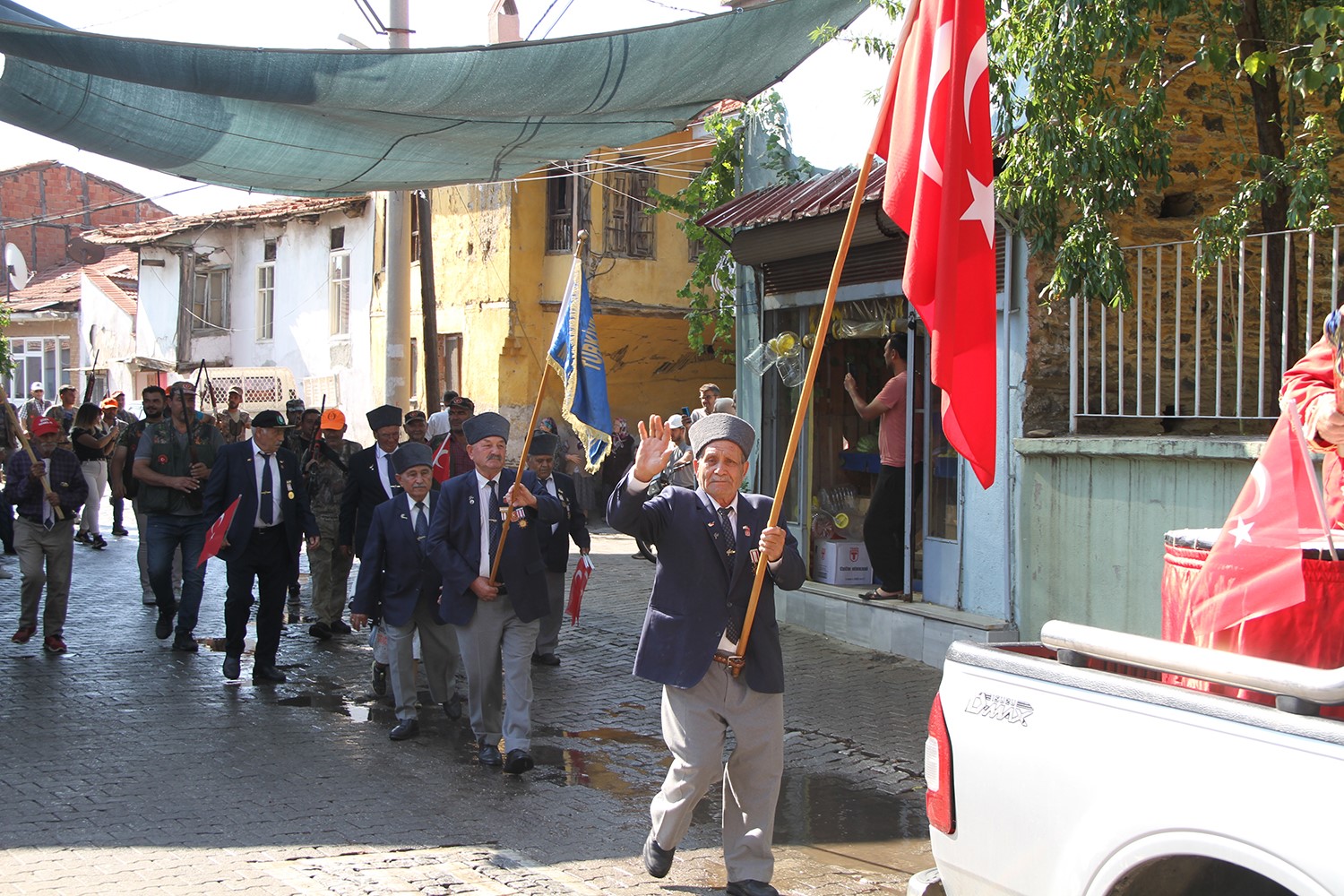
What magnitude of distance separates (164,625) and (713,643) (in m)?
6.80

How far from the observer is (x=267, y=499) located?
369 inches

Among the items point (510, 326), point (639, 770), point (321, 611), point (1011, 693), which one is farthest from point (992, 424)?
point (510, 326)

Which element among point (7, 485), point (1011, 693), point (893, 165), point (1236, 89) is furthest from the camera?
point (7, 485)

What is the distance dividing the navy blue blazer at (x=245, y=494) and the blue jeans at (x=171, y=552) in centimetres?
72

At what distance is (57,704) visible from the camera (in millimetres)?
8219

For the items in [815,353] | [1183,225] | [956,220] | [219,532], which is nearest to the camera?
[956,220]

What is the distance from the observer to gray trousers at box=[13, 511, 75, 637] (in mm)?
9859

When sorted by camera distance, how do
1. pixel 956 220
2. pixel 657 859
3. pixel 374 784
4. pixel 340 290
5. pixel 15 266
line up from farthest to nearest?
1. pixel 15 266
2. pixel 340 290
3. pixel 374 784
4. pixel 657 859
5. pixel 956 220

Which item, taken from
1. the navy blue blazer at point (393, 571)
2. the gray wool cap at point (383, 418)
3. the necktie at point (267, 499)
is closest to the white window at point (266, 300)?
the gray wool cap at point (383, 418)

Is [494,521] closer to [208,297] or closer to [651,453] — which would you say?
[651,453]

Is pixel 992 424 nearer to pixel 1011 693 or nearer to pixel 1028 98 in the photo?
pixel 1011 693

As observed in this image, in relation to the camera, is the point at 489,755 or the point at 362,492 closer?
the point at 489,755

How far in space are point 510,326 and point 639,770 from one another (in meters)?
16.4

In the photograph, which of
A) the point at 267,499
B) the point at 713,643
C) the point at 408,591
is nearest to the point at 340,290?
the point at 267,499
